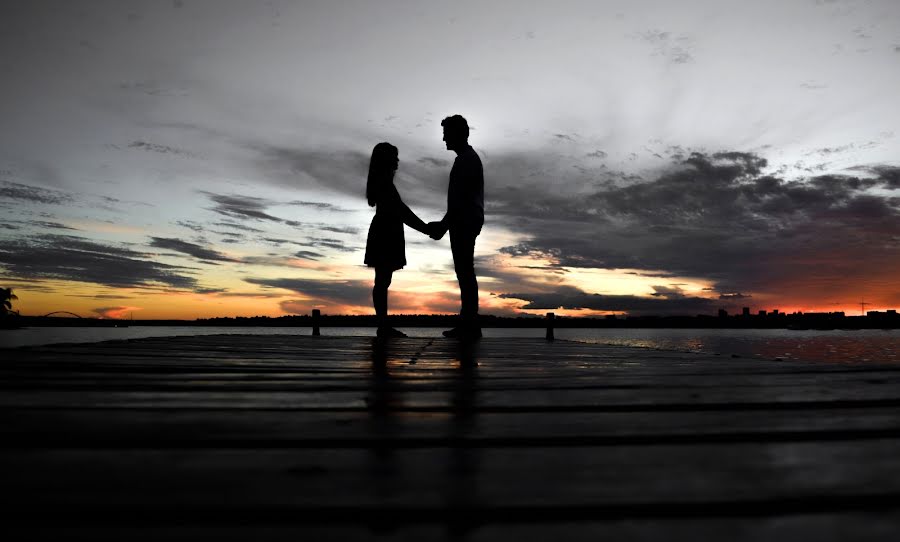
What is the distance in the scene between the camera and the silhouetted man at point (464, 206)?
7629mm

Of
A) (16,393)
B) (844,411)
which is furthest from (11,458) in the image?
(844,411)

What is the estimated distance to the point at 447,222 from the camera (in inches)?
314

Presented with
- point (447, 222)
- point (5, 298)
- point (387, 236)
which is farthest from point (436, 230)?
point (5, 298)

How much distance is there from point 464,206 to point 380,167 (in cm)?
141

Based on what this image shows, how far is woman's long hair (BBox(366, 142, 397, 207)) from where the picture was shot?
809cm

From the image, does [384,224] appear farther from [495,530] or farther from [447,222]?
[495,530]

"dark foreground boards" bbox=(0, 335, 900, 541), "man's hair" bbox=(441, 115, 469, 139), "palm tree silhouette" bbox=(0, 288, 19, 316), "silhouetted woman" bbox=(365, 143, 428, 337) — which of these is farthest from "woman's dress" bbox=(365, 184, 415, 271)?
"palm tree silhouette" bbox=(0, 288, 19, 316)

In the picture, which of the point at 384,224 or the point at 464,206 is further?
the point at 384,224

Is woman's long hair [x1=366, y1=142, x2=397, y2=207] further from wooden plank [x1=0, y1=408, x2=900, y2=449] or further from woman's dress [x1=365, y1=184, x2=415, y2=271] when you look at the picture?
wooden plank [x1=0, y1=408, x2=900, y2=449]

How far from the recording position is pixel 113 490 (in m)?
1.03

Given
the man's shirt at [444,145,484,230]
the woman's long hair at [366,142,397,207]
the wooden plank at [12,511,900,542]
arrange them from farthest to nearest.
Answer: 1. the woman's long hair at [366,142,397,207]
2. the man's shirt at [444,145,484,230]
3. the wooden plank at [12,511,900,542]

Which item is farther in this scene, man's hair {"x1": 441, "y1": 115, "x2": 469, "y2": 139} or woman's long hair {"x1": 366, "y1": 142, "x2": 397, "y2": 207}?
woman's long hair {"x1": 366, "y1": 142, "x2": 397, "y2": 207}

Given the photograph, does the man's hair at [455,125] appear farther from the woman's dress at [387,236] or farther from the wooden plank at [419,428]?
the wooden plank at [419,428]

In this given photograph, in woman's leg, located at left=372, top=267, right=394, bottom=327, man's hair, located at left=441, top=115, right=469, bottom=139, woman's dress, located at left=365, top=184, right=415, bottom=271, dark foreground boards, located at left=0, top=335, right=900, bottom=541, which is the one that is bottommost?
dark foreground boards, located at left=0, top=335, right=900, bottom=541
